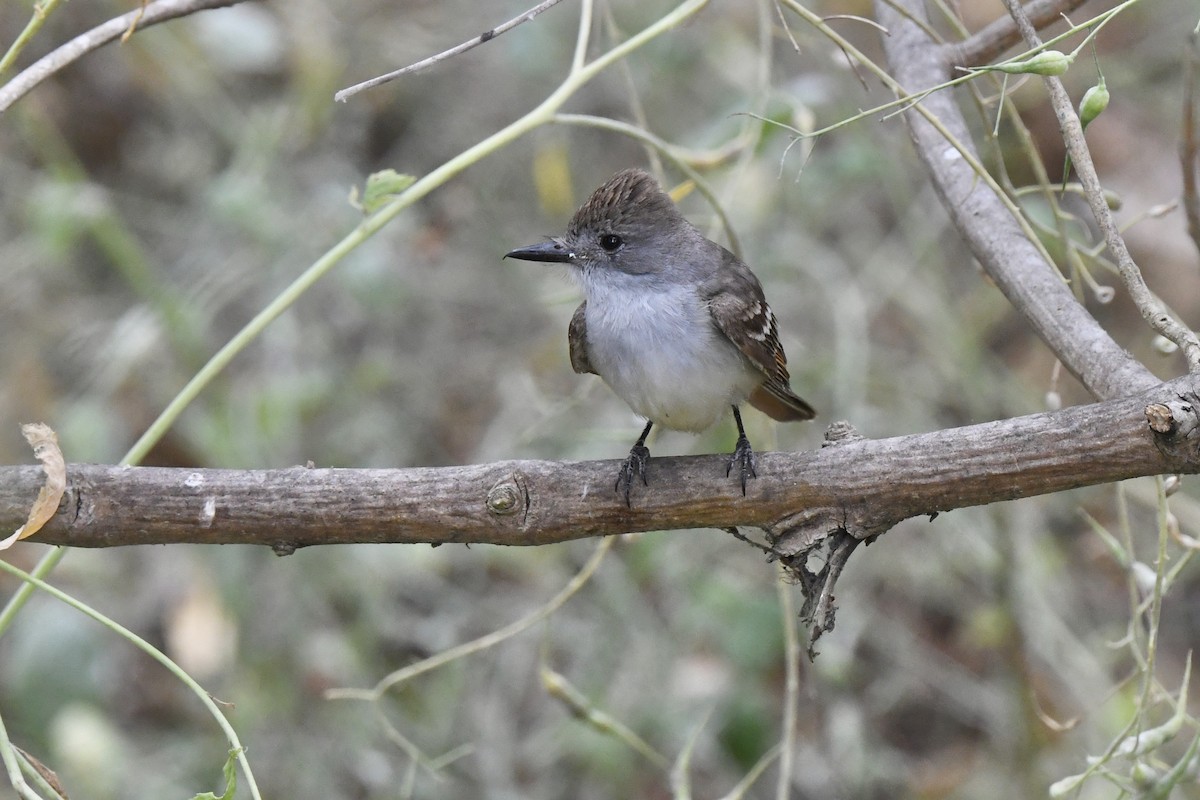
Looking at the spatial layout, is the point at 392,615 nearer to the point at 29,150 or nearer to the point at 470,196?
the point at 470,196

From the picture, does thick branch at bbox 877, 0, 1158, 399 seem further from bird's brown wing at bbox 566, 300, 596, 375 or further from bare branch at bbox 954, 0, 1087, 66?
bird's brown wing at bbox 566, 300, 596, 375

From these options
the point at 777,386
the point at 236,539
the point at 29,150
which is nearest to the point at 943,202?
the point at 777,386

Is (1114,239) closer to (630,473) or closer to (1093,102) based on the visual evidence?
(1093,102)

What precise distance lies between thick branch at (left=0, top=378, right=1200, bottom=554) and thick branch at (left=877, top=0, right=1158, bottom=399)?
1.11 feet

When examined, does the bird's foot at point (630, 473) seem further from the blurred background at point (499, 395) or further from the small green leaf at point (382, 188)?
the blurred background at point (499, 395)

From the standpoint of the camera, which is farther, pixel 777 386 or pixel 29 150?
pixel 29 150

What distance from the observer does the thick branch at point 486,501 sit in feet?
7.93

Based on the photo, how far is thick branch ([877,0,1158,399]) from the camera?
2459 millimetres

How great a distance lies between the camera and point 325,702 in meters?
5.18

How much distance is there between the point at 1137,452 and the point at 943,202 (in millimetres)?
1086

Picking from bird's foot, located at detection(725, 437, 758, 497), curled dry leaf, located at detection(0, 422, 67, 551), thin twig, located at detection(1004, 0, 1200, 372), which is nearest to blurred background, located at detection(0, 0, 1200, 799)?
bird's foot, located at detection(725, 437, 758, 497)

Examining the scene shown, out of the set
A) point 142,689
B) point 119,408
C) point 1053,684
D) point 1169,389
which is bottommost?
point 1053,684

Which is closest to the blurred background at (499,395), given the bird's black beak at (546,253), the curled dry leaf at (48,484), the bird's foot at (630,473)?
the bird's black beak at (546,253)

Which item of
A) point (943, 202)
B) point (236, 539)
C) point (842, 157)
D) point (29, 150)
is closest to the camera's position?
point (236, 539)
